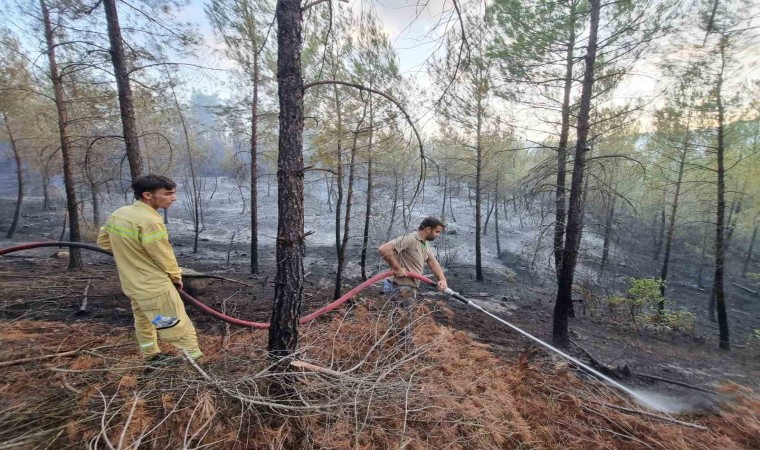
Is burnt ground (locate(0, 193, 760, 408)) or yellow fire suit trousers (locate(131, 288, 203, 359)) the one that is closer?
yellow fire suit trousers (locate(131, 288, 203, 359))

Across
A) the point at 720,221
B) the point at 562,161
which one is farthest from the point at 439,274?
the point at 720,221

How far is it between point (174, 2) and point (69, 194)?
641 centimetres

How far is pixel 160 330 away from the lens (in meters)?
2.77

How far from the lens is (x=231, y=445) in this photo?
73.5 inches

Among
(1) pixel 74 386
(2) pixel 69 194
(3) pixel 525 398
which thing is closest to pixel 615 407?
(3) pixel 525 398

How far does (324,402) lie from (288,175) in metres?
1.66

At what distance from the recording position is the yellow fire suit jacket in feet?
8.46

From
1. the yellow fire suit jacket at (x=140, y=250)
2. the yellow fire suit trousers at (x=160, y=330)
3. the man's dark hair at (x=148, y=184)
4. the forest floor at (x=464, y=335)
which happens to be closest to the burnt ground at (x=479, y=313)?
the forest floor at (x=464, y=335)

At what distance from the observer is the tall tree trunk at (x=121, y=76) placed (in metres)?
4.83

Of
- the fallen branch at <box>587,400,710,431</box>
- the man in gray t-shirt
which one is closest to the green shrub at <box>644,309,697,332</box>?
the fallen branch at <box>587,400,710,431</box>

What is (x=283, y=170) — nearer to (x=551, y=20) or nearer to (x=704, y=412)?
(x=704, y=412)

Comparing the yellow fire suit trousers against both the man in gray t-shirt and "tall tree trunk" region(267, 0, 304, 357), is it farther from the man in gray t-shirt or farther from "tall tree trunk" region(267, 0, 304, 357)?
the man in gray t-shirt

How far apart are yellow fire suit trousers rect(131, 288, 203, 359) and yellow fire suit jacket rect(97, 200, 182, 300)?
0.07 m

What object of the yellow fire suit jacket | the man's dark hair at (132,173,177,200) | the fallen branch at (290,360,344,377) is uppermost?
the man's dark hair at (132,173,177,200)
